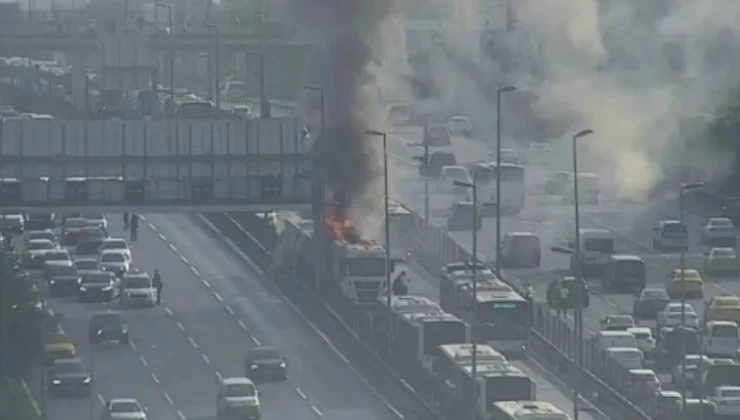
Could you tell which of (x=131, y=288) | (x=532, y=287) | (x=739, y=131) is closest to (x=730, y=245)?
(x=739, y=131)

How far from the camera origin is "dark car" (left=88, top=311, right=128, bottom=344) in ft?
246

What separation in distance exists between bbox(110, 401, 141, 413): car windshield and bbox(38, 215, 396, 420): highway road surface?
1.12 meters

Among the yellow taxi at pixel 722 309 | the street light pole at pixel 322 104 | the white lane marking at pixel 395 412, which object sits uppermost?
the street light pole at pixel 322 104

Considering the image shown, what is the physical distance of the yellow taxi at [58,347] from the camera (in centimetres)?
7007

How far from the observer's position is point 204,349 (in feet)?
244

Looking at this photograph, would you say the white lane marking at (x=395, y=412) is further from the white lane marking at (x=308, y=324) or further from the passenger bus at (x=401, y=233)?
the passenger bus at (x=401, y=233)

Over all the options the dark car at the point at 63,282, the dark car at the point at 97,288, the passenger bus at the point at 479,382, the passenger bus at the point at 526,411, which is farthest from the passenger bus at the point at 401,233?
the passenger bus at the point at 526,411

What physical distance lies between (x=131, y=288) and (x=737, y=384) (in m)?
20.9

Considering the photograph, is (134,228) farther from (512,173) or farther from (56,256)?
(512,173)

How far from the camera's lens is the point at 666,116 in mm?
93625

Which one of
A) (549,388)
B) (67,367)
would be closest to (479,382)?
(549,388)

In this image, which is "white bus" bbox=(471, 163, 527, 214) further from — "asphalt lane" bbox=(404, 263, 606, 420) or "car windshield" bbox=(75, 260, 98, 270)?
"asphalt lane" bbox=(404, 263, 606, 420)

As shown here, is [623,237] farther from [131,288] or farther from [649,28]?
[131,288]

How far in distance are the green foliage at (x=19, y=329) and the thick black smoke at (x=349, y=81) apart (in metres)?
20.0
